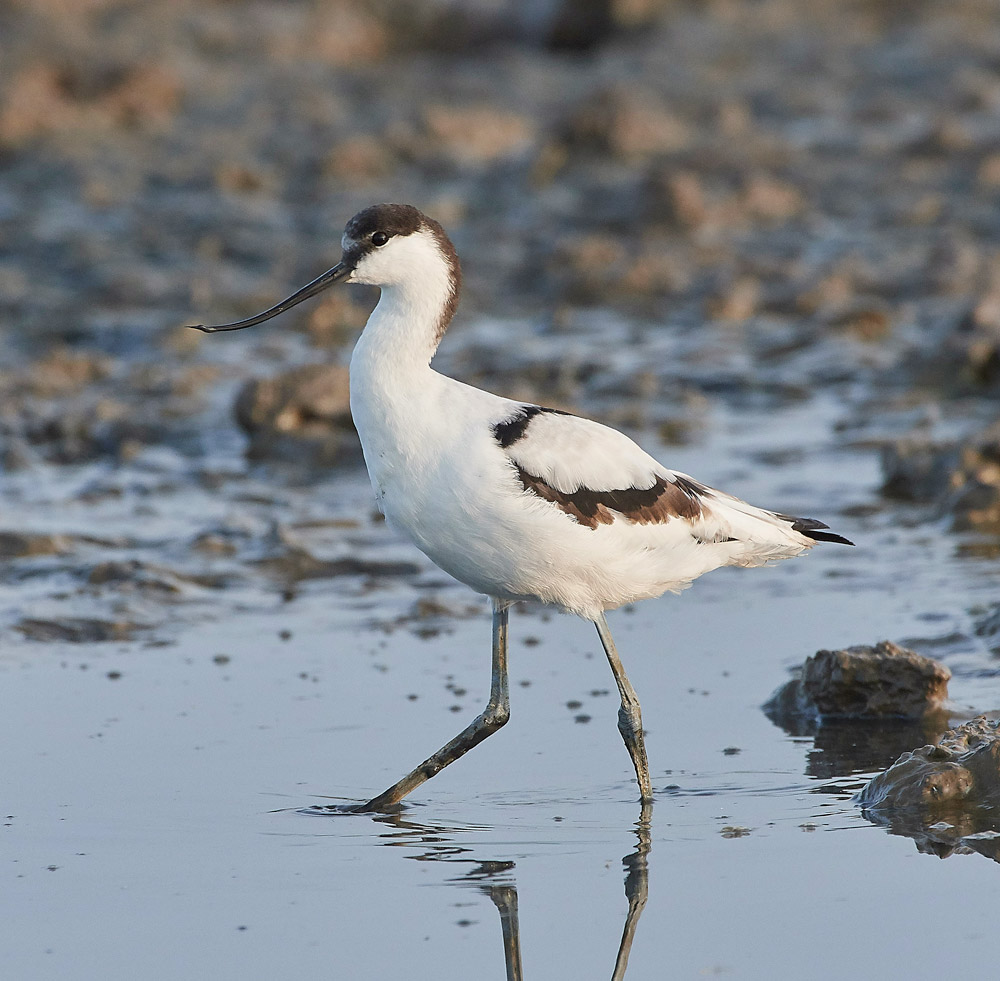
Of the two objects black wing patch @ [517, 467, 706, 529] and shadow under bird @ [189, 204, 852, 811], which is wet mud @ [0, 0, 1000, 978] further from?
black wing patch @ [517, 467, 706, 529]

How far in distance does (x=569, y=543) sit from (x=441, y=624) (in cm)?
185

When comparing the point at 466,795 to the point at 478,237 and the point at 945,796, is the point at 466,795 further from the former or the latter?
the point at 478,237

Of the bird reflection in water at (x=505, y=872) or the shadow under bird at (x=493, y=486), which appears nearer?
the bird reflection in water at (x=505, y=872)

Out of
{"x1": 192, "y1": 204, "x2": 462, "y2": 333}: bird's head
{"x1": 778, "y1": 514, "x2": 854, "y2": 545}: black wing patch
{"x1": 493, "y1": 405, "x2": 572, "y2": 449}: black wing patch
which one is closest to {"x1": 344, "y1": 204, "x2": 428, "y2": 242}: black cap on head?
{"x1": 192, "y1": 204, "x2": 462, "y2": 333}: bird's head

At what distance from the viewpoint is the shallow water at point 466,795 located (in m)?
3.75

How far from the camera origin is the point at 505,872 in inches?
165

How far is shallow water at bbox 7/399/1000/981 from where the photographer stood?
375 centimetres

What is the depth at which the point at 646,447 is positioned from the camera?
8.69 metres

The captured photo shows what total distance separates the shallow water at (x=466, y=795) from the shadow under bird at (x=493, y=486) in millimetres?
336

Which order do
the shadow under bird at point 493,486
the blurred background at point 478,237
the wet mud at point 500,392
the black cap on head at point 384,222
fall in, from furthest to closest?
1. the blurred background at point 478,237
2. the black cap on head at point 384,222
3. the shadow under bird at point 493,486
4. the wet mud at point 500,392

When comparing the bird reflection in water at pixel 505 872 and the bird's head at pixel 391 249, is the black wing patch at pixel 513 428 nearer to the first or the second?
the bird's head at pixel 391 249

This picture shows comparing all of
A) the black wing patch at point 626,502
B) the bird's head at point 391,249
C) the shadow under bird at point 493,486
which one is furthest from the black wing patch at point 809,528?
the bird's head at point 391,249

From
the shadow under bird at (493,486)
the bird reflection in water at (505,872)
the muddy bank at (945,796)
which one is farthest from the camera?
the shadow under bird at (493,486)

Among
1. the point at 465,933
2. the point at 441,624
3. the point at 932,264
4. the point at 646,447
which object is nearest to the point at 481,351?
the point at 646,447
